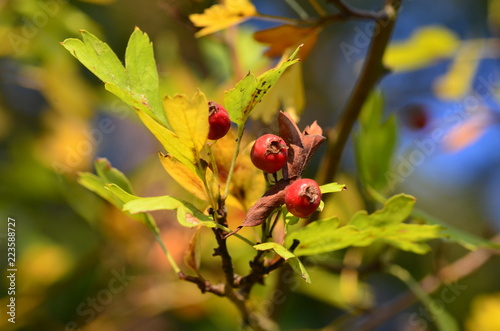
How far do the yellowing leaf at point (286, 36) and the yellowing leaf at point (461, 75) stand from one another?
60cm

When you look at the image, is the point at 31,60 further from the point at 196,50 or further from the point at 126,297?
the point at 196,50

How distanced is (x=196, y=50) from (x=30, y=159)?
87cm

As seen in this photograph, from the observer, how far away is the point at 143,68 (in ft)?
1.70

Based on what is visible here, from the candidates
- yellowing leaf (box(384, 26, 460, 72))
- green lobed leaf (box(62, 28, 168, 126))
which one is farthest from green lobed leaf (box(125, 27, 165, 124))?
yellowing leaf (box(384, 26, 460, 72))

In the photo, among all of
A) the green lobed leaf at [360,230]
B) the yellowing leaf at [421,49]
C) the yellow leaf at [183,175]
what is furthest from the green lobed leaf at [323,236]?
the yellowing leaf at [421,49]

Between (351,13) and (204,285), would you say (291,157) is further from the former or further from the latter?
(351,13)

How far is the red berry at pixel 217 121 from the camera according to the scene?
503mm

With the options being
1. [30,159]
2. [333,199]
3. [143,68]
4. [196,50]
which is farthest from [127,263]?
[196,50]

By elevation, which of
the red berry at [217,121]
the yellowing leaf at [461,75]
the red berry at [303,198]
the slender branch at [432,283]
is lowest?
the slender branch at [432,283]

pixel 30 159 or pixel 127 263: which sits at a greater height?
pixel 30 159

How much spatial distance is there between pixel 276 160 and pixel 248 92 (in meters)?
0.06

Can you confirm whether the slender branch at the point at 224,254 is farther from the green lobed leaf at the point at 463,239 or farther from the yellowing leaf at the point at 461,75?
the yellowing leaf at the point at 461,75

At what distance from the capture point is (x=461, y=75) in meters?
1.23

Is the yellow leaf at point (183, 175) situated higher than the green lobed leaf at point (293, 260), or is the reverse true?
the yellow leaf at point (183, 175)
